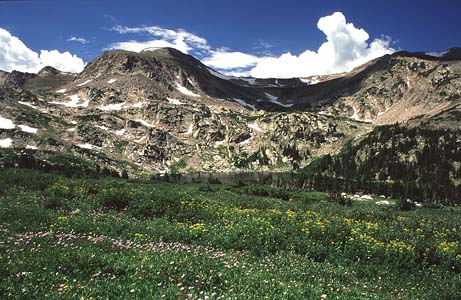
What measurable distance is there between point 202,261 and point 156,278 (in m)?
2.13

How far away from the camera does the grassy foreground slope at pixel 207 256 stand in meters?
9.07

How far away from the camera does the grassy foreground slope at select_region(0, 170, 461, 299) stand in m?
9.07

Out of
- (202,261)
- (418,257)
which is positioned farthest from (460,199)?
(202,261)

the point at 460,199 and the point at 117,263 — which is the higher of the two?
the point at 117,263

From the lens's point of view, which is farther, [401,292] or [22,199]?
[22,199]

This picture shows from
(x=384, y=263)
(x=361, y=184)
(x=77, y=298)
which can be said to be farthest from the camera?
(x=361, y=184)

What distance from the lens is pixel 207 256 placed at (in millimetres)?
12336

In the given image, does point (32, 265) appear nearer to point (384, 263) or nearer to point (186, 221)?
point (186, 221)

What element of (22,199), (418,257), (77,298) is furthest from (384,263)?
(22,199)

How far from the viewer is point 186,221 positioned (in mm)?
20484

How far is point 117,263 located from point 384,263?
10.8 meters

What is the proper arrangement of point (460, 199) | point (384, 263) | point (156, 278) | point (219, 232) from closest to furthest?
1. point (156, 278)
2. point (384, 263)
3. point (219, 232)
4. point (460, 199)

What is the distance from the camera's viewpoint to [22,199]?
74.1ft

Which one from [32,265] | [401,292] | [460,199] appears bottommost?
[460,199]
